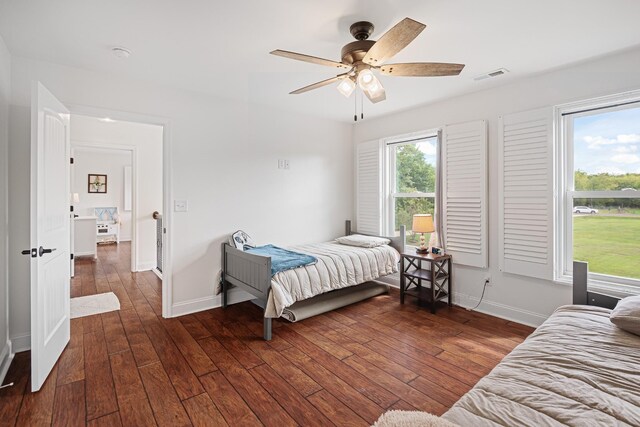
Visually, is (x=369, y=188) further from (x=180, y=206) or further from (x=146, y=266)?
(x=146, y=266)

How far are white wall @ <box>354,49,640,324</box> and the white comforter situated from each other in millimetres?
926

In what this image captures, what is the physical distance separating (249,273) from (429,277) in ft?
6.78

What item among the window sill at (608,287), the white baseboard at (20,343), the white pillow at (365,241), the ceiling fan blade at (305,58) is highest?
the ceiling fan blade at (305,58)

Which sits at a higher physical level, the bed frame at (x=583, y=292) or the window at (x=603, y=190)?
the window at (x=603, y=190)

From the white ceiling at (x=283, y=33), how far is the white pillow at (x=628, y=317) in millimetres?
1834

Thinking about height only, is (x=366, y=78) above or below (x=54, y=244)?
above

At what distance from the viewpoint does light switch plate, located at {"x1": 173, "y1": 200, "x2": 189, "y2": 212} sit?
11.4ft

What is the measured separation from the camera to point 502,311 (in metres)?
3.42

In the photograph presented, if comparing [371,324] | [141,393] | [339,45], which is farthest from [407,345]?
[339,45]

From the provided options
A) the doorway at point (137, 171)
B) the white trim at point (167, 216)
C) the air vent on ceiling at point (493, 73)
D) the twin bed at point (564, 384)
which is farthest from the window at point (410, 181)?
the doorway at point (137, 171)

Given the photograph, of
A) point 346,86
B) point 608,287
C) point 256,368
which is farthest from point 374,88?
A: point 608,287

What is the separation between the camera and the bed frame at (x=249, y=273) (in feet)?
9.66

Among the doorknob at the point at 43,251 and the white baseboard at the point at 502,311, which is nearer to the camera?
the doorknob at the point at 43,251

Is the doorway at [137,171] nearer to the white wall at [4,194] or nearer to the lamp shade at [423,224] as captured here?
the white wall at [4,194]
